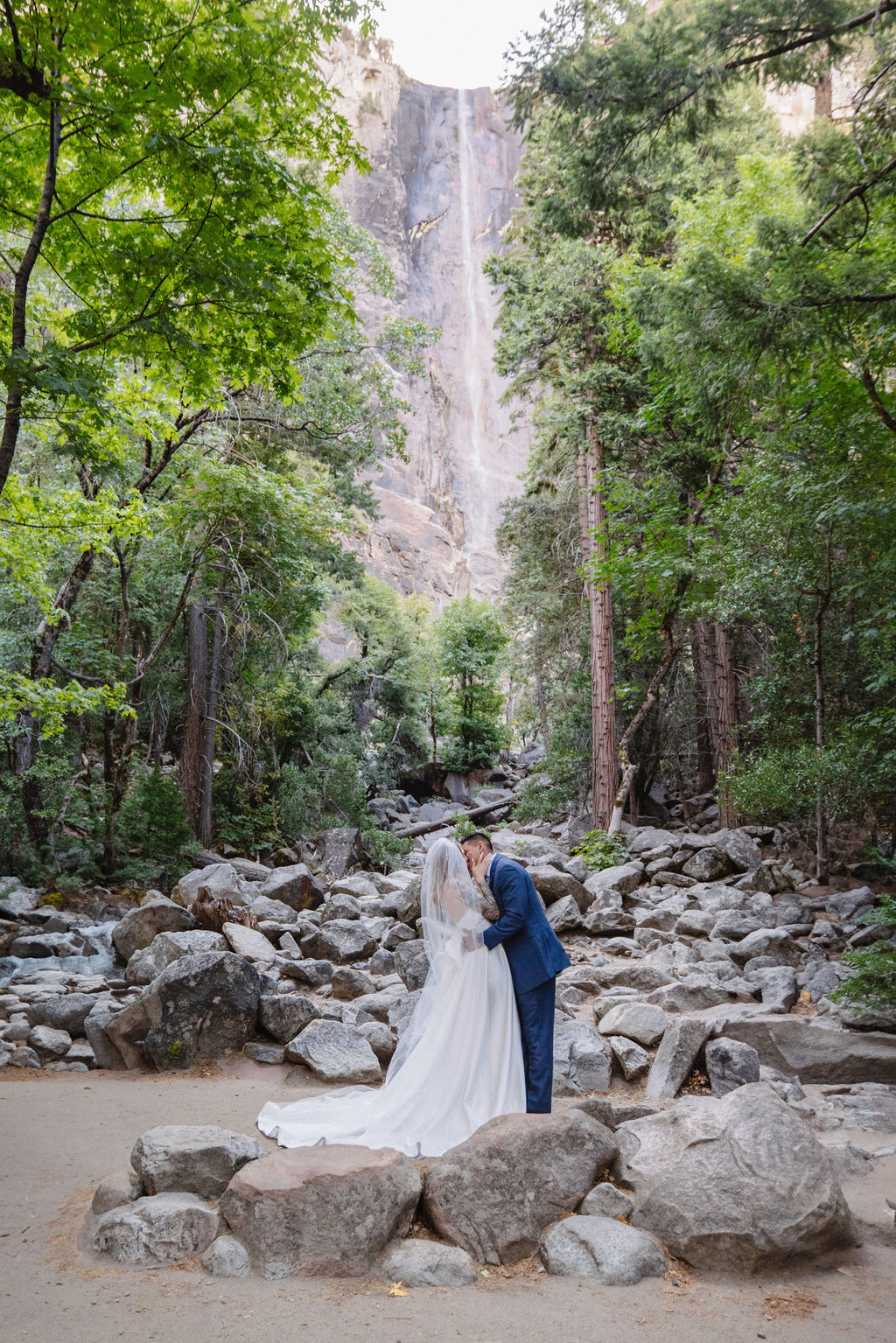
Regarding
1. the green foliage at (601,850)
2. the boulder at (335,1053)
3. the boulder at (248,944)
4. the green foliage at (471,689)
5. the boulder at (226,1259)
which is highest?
the green foliage at (471,689)

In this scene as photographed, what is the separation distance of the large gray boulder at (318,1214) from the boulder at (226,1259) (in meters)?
0.04

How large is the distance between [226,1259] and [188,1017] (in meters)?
3.62

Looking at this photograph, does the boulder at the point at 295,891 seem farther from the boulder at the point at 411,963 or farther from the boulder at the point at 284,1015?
the boulder at the point at 284,1015

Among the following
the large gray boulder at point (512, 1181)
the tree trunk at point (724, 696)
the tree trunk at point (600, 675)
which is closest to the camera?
the large gray boulder at point (512, 1181)

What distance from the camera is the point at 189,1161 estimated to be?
413 centimetres

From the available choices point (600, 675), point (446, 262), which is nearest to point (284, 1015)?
point (600, 675)

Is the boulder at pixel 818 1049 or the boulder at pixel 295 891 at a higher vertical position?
the boulder at pixel 295 891

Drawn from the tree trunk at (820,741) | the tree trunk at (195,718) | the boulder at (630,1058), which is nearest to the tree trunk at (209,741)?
the tree trunk at (195,718)

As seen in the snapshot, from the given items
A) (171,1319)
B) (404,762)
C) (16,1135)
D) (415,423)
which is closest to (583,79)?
(171,1319)

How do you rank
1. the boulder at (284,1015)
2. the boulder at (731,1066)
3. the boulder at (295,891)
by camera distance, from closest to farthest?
the boulder at (731,1066) < the boulder at (284,1015) < the boulder at (295,891)

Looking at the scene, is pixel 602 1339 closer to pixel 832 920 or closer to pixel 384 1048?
pixel 384 1048

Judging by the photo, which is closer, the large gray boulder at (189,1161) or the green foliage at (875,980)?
the large gray boulder at (189,1161)

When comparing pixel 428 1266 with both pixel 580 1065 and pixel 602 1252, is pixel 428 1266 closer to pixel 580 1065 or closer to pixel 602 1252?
pixel 602 1252

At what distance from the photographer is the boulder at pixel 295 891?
469 inches
